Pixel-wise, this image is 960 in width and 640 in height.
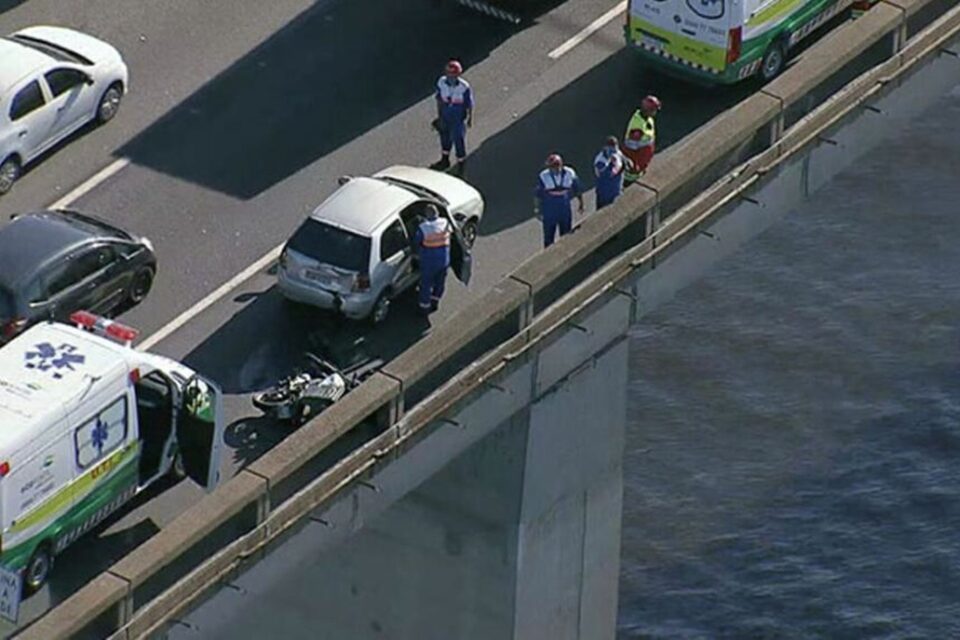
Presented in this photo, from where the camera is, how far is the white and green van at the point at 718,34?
48219mm

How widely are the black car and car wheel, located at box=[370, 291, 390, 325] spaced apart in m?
2.99

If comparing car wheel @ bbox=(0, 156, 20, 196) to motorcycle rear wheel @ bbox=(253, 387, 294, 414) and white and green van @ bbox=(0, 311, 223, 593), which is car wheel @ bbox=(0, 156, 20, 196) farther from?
motorcycle rear wheel @ bbox=(253, 387, 294, 414)

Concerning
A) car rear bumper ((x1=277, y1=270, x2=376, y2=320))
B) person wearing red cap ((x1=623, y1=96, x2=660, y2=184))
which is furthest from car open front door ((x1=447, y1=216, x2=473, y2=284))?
person wearing red cap ((x1=623, y1=96, x2=660, y2=184))

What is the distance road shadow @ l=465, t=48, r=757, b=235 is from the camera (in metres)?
46.9

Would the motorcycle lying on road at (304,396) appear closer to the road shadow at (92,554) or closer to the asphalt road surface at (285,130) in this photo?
the asphalt road surface at (285,130)

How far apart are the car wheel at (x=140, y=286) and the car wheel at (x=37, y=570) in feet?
17.8

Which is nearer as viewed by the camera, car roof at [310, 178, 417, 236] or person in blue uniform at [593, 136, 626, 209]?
car roof at [310, 178, 417, 236]

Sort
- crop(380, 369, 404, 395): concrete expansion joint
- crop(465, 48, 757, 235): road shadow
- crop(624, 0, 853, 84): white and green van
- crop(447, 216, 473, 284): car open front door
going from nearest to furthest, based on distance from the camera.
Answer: crop(380, 369, 404, 395): concrete expansion joint < crop(447, 216, 473, 284): car open front door < crop(465, 48, 757, 235): road shadow < crop(624, 0, 853, 84): white and green van

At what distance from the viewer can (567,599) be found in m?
48.0

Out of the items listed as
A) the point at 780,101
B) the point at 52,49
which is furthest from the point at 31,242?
the point at 780,101

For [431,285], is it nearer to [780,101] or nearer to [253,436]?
[253,436]

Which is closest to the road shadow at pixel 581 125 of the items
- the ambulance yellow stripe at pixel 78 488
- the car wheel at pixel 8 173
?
the car wheel at pixel 8 173

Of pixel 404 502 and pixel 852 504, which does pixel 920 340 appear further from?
pixel 404 502

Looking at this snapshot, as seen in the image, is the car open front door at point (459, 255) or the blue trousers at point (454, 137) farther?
the blue trousers at point (454, 137)
